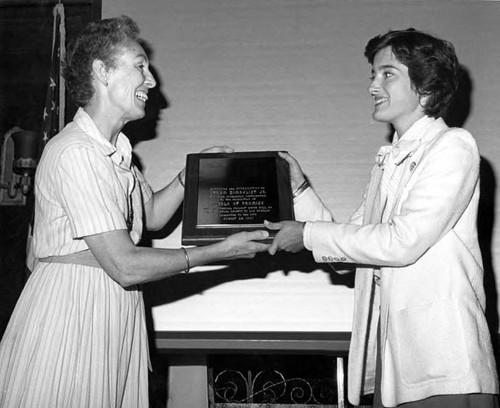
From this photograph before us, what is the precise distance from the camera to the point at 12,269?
15.0 feet

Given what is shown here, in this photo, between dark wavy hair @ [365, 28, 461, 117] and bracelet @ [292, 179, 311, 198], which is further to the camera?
bracelet @ [292, 179, 311, 198]

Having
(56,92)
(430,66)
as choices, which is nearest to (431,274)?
(430,66)

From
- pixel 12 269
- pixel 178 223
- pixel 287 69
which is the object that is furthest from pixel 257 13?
pixel 12 269

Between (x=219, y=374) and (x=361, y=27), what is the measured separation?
229 cm

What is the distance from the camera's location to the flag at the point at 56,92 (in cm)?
329

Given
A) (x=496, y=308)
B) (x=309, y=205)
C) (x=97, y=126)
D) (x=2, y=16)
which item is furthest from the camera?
(x=2, y=16)

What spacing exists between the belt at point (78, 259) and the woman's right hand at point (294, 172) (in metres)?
0.99

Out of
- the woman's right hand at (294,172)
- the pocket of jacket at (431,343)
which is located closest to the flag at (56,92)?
the woman's right hand at (294,172)

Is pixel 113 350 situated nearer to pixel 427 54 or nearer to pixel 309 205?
pixel 309 205

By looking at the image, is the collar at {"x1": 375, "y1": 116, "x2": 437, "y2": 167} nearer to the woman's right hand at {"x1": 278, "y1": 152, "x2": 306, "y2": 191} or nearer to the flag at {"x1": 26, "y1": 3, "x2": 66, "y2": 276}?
the woman's right hand at {"x1": 278, "y1": 152, "x2": 306, "y2": 191}

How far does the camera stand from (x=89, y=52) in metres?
2.29

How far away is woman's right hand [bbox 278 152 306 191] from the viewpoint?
A: 2.68 metres

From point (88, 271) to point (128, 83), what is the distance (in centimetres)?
73

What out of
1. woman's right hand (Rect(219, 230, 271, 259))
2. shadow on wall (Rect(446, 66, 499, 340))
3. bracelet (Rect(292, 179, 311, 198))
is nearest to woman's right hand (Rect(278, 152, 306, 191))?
bracelet (Rect(292, 179, 311, 198))
